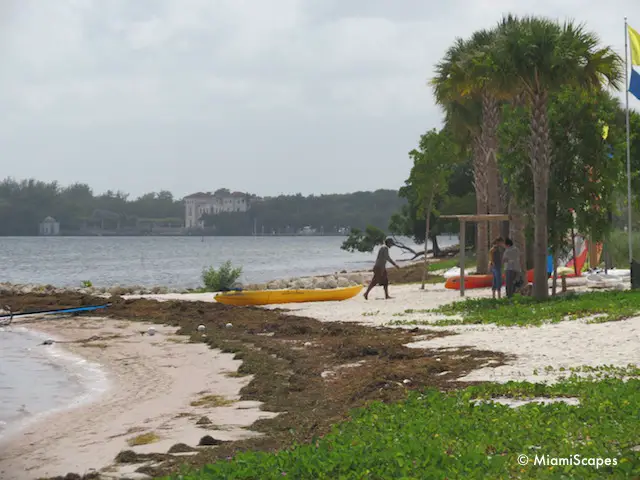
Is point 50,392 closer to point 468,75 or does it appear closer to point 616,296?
point 616,296

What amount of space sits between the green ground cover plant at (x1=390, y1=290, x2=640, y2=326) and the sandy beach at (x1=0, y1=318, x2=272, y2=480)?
608cm

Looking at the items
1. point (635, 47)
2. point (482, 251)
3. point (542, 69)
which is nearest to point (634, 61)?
point (635, 47)

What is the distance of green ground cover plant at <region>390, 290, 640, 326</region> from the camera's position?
68.5 feet

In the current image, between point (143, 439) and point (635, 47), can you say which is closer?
point (143, 439)

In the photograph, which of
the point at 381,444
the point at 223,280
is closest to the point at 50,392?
the point at 381,444

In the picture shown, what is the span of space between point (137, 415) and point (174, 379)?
356 centimetres

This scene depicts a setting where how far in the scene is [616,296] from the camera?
2483 cm

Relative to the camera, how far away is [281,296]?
32.5 meters

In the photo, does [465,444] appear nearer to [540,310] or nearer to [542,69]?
[540,310]

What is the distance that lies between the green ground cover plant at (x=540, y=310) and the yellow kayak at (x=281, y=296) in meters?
7.36

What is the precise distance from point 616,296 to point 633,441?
17257mm

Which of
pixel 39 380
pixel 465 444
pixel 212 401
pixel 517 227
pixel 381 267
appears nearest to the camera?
pixel 465 444

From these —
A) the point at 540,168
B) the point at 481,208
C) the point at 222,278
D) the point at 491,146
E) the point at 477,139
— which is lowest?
the point at 222,278

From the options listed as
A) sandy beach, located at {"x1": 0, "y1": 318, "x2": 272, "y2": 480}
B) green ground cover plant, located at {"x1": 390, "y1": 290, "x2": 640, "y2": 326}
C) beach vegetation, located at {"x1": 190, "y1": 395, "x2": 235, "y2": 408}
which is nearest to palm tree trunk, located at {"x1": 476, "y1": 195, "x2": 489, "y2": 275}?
green ground cover plant, located at {"x1": 390, "y1": 290, "x2": 640, "y2": 326}
